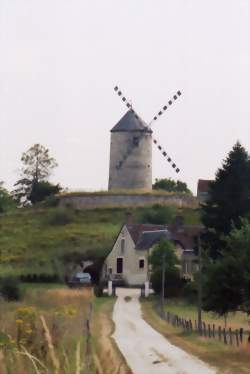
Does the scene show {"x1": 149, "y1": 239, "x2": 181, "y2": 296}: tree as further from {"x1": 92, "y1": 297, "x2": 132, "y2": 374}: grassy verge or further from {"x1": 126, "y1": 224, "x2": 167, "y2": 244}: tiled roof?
{"x1": 126, "y1": 224, "x2": 167, "y2": 244}: tiled roof

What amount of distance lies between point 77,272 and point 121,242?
5.09 meters

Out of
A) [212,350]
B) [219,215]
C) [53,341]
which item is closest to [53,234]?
[219,215]

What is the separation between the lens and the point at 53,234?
274ft

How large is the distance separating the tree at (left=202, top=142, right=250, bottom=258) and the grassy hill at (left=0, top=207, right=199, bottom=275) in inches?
684

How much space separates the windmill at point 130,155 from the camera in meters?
98.5

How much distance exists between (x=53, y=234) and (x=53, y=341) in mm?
78239

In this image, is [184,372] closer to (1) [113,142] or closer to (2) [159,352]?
(2) [159,352]

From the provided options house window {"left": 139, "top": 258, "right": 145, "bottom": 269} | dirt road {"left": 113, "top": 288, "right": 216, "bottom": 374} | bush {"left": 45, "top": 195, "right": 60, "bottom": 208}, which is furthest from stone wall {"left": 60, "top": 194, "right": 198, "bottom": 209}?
dirt road {"left": 113, "top": 288, "right": 216, "bottom": 374}

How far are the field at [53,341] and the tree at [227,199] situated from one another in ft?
35.8

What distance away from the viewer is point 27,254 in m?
76.6

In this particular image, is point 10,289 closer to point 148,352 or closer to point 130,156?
point 148,352

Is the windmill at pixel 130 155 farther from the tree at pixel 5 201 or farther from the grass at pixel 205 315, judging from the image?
the grass at pixel 205 315

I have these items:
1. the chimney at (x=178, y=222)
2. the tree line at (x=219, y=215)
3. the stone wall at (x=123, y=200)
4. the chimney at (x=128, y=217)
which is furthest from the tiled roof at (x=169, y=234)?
the stone wall at (x=123, y=200)

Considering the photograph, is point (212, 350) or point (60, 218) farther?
point (60, 218)
